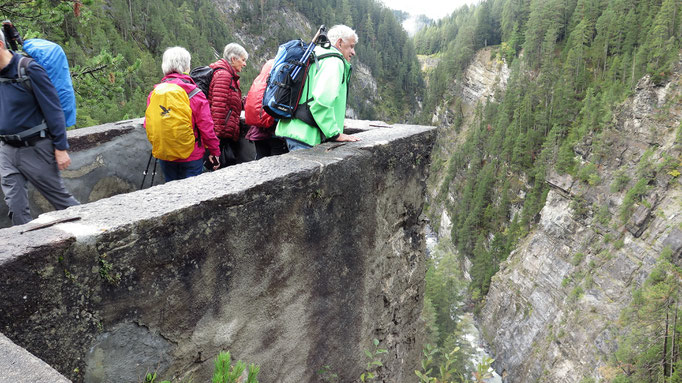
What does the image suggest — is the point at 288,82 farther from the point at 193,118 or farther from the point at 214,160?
the point at 214,160

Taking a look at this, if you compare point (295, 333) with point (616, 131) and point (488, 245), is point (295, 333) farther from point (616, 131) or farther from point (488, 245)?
point (488, 245)

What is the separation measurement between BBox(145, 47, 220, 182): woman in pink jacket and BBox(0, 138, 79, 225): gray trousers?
32.5 inches

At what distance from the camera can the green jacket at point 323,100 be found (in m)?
2.99

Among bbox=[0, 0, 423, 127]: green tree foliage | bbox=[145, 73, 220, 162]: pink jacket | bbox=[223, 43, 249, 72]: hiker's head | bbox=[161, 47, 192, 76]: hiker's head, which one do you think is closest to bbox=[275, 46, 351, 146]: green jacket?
bbox=[145, 73, 220, 162]: pink jacket

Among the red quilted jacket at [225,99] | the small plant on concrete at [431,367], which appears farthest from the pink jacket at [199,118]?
the small plant on concrete at [431,367]

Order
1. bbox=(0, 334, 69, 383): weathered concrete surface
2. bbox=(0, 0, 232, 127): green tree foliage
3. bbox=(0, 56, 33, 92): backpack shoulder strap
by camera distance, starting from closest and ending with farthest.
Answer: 1. bbox=(0, 334, 69, 383): weathered concrete surface
2. bbox=(0, 56, 33, 92): backpack shoulder strap
3. bbox=(0, 0, 232, 127): green tree foliage

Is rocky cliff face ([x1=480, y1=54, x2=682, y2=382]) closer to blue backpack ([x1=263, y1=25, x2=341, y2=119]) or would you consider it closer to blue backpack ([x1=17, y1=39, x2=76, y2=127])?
blue backpack ([x1=263, y1=25, x2=341, y2=119])

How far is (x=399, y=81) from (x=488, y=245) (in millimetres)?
56948

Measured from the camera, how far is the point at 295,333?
268cm

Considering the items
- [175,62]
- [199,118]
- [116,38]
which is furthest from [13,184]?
[116,38]

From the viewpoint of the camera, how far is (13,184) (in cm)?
287

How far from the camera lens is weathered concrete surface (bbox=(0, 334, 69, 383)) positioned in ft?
3.91

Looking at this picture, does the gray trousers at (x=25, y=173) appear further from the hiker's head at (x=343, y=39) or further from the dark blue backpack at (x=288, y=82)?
the hiker's head at (x=343, y=39)

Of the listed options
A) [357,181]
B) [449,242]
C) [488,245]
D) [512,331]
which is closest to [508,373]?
[512,331]
